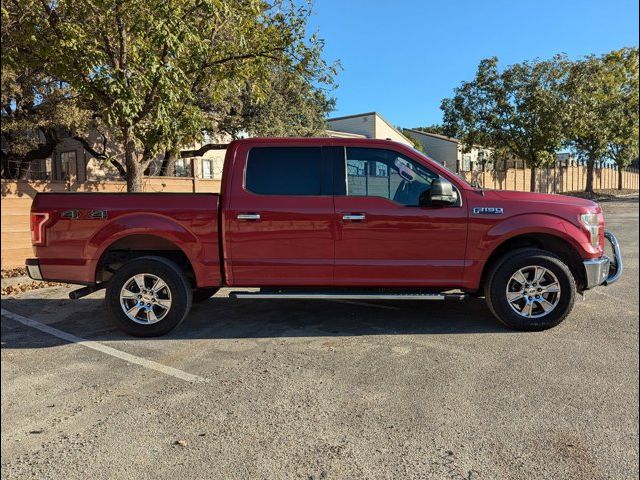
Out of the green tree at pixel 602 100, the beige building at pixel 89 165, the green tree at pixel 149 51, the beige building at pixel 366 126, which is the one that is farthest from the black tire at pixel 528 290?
the beige building at pixel 366 126

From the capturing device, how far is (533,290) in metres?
5.12

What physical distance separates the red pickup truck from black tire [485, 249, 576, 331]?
0.01m

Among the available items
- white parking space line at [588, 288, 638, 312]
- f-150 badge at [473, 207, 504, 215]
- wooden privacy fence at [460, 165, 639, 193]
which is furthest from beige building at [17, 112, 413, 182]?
f-150 badge at [473, 207, 504, 215]

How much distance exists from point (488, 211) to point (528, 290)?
3.04 ft

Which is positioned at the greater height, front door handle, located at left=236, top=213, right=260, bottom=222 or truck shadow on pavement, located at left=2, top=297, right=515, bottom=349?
front door handle, located at left=236, top=213, right=260, bottom=222

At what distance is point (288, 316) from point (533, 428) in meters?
3.25

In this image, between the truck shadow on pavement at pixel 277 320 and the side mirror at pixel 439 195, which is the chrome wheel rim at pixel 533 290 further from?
the side mirror at pixel 439 195

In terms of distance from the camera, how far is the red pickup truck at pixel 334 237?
16.7 ft

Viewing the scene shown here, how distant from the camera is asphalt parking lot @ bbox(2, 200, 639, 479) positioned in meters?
2.89

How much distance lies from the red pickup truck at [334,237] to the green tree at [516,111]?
75.7 ft

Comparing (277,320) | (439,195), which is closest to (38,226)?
(277,320)

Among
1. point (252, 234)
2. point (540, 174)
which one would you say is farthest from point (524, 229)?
point (540, 174)

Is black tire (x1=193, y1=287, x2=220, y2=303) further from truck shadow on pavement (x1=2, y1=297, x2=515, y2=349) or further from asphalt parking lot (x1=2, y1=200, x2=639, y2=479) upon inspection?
asphalt parking lot (x1=2, y1=200, x2=639, y2=479)

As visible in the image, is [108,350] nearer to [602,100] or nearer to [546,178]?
[602,100]
